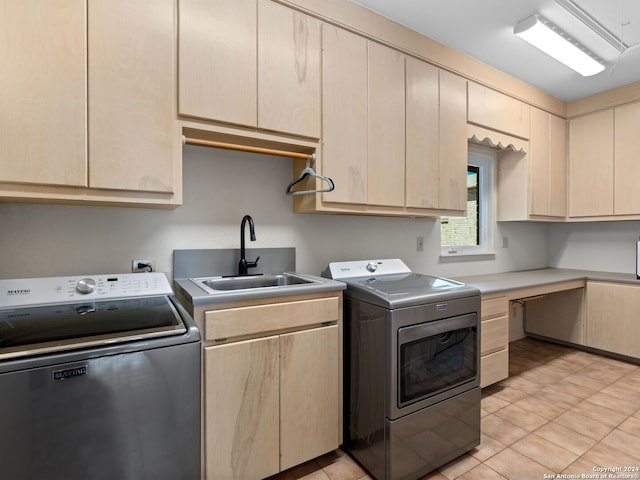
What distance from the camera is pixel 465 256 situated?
315cm

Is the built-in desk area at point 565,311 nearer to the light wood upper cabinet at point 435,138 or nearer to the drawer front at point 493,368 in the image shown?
the drawer front at point 493,368

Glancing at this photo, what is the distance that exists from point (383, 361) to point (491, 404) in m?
1.31

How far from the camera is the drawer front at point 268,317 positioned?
141cm

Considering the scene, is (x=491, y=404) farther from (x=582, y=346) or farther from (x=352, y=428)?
(x=582, y=346)

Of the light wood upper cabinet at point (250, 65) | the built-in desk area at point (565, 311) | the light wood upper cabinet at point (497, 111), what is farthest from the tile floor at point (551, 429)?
the light wood upper cabinet at point (497, 111)

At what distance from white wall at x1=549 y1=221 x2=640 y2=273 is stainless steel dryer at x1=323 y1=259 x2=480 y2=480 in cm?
269

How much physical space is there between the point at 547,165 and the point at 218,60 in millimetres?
3237

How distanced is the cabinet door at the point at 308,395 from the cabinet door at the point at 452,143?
141 centimetres

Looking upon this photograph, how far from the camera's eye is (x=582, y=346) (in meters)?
3.32

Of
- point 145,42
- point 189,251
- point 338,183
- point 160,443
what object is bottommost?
point 160,443

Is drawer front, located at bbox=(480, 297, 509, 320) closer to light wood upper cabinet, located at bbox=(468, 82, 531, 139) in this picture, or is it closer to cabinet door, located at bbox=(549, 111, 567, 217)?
light wood upper cabinet, located at bbox=(468, 82, 531, 139)

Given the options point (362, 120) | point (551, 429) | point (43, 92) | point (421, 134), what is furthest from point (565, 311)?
point (43, 92)

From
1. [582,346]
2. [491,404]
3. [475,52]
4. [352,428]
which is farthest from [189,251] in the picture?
[582,346]

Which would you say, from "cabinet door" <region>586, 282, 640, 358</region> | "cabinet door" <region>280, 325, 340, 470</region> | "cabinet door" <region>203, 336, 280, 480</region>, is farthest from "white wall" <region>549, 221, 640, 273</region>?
"cabinet door" <region>203, 336, 280, 480</region>
